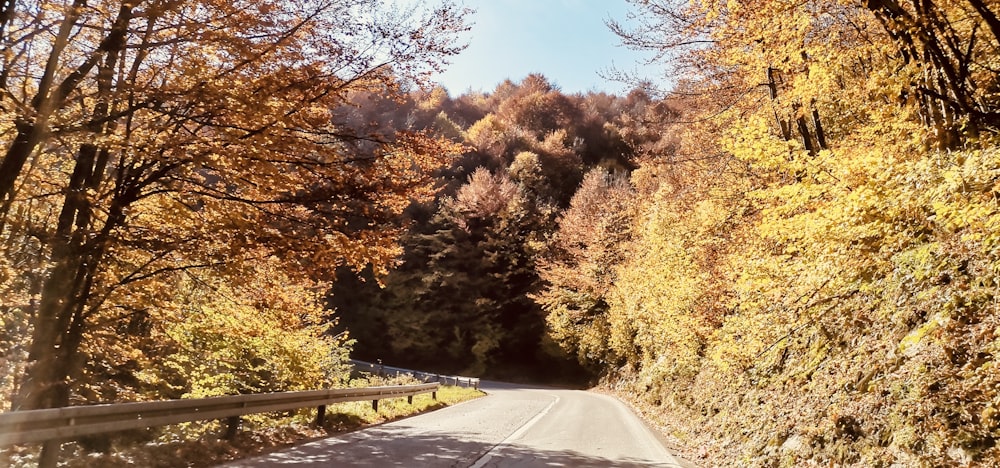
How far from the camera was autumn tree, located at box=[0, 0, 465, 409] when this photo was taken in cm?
660

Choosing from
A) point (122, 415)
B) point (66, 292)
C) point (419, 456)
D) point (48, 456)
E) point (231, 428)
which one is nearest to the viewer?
point (48, 456)

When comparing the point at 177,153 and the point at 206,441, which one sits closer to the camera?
the point at 177,153

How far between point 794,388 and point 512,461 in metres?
4.93

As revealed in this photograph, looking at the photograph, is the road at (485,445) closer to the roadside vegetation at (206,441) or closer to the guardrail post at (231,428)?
the roadside vegetation at (206,441)

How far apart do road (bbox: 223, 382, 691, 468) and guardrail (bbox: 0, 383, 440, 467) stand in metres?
1.05

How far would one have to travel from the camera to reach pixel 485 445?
33.2 ft

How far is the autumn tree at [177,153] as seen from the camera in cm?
660

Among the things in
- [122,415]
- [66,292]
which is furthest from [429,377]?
[122,415]

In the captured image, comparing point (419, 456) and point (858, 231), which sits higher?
point (858, 231)

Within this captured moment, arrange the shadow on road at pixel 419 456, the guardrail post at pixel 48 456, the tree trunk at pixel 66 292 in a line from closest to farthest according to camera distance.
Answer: the guardrail post at pixel 48 456 < the tree trunk at pixel 66 292 < the shadow on road at pixel 419 456

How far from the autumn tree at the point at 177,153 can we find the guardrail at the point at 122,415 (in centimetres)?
156

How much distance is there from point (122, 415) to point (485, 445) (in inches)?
213

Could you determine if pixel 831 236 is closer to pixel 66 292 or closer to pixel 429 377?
pixel 66 292

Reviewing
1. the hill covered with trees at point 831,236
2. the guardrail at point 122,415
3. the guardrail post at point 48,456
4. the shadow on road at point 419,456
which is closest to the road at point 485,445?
the shadow on road at point 419,456
